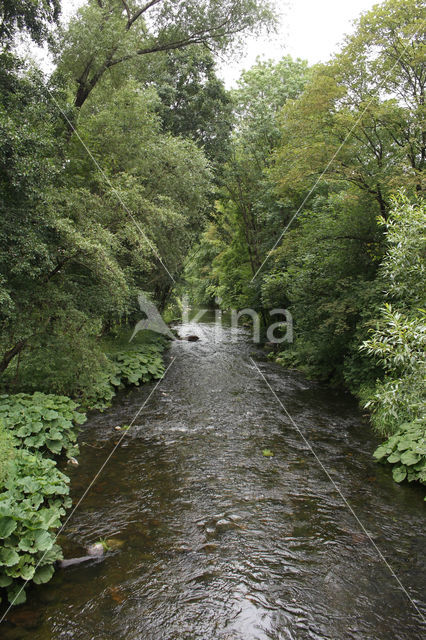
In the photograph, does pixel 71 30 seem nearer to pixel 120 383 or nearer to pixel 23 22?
pixel 23 22

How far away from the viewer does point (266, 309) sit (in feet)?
71.7

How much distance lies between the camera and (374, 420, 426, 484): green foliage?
6006 mm

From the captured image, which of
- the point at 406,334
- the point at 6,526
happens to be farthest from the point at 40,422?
the point at 406,334

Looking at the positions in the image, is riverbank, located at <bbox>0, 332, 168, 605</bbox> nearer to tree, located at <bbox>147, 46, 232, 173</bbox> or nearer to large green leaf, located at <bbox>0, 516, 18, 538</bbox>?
large green leaf, located at <bbox>0, 516, 18, 538</bbox>

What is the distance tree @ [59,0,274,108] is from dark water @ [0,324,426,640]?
9.42 meters

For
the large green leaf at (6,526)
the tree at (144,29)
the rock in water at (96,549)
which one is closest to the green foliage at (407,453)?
the rock in water at (96,549)

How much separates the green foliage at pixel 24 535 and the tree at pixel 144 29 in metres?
10.4

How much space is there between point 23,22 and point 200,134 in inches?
454

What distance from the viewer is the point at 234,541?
464cm

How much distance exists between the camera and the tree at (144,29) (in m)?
10.4

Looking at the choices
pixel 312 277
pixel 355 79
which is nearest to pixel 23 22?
pixel 355 79

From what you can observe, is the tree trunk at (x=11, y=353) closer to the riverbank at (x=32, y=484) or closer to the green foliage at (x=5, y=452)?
the riverbank at (x=32, y=484)

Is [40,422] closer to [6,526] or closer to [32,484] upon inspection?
[32,484]

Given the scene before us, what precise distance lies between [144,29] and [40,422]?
14319 millimetres
